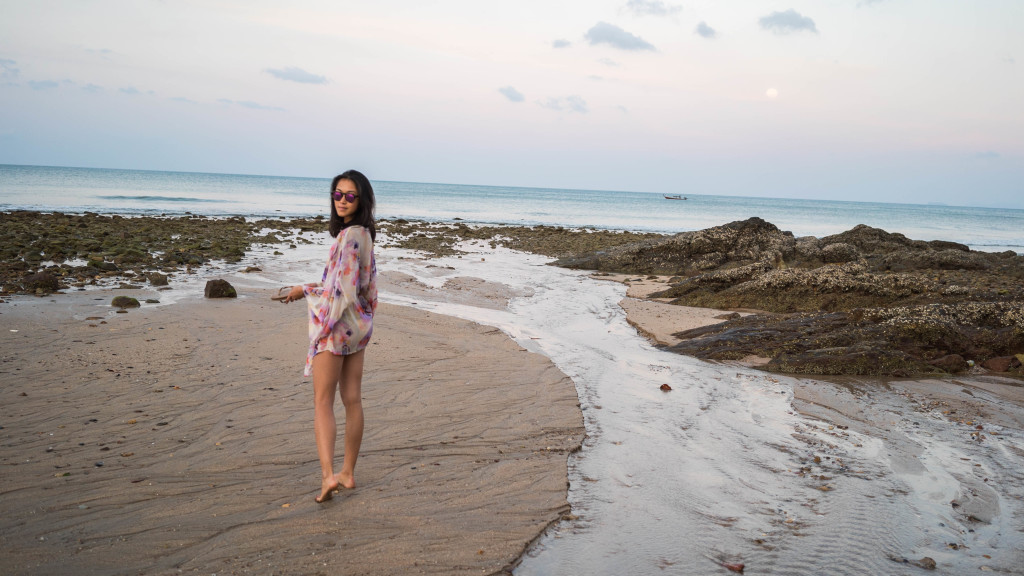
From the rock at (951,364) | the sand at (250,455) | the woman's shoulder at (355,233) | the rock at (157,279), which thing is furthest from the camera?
the rock at (157,279)

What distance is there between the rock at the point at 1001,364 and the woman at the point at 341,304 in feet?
27.0

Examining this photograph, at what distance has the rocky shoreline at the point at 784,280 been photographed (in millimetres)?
8367

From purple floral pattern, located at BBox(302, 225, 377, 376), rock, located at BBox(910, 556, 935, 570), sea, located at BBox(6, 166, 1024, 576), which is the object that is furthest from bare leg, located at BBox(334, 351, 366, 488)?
rock, located at BBox(910, 556, 935, 570)

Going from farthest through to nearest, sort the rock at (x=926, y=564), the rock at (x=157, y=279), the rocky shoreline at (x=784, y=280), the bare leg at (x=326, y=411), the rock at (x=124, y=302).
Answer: the rock at (x=157, y=279) < the rock at (x=124, y=302) < the rocky shoreline at (x=784, y=280) < the bare leg at (x=326, y=411) < the rock at (x=926, y=564)

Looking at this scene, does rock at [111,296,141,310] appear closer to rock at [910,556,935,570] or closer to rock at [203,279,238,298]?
rock at [203,279,238,298]

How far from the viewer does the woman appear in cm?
374

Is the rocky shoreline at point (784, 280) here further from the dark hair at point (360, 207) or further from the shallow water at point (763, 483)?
the dark hair at point (360, 207)

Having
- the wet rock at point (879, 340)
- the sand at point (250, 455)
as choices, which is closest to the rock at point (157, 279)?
the sand at point (250, 455)

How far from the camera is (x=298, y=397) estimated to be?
589 centimetres

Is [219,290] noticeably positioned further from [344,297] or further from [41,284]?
[344,297]

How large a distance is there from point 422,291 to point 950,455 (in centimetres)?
953

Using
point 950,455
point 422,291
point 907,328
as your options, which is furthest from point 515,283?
point 950,455

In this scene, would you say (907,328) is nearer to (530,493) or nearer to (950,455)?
(950,455)

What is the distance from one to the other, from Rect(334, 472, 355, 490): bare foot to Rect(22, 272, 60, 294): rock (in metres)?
8.58
